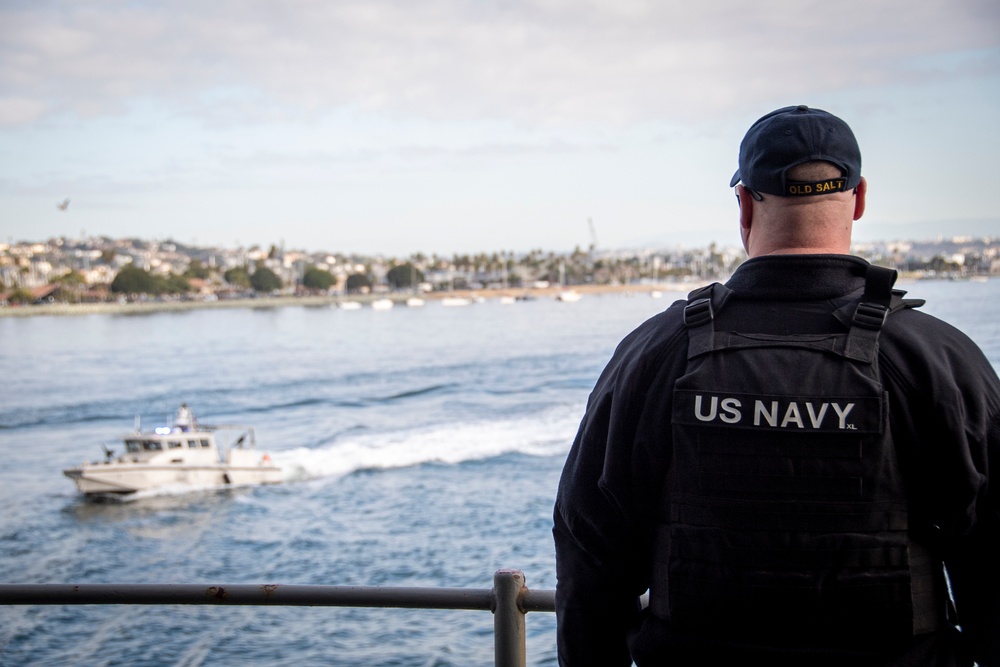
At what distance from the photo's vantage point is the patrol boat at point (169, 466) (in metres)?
35.6

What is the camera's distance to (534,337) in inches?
3947

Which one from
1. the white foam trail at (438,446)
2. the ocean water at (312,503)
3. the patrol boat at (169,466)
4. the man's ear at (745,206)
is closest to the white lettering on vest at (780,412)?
the man's ear at (745,206)

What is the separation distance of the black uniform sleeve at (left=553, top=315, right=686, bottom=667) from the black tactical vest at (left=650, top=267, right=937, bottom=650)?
0.12m

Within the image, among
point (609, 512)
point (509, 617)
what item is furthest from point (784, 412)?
point (509, 617)

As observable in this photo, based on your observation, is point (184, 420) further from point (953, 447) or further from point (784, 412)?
point (953, 447)

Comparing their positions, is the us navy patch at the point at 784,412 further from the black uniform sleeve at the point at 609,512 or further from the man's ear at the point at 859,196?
the man's ear at the point at 859,196

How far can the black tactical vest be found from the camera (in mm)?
1665

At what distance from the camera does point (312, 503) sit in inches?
1389

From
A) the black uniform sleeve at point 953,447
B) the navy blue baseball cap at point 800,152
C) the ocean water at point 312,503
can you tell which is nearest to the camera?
the black uniform sleeve at point 953,447

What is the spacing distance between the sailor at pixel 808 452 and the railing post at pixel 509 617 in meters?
0.59

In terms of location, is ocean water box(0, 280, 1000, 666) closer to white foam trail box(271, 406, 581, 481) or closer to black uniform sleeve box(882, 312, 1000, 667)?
white foam trail box(271, 406, 581, 481)

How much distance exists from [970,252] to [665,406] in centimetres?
16641

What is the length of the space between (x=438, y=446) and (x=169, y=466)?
1280 cm

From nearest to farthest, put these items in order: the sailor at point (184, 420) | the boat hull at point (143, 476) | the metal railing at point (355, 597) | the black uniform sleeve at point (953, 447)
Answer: the black uniform sleeve at point (953, 447)
the metal railing at point (355, 597)
the boat hull at point (143, 476)
the sailor at point (184, 420)
